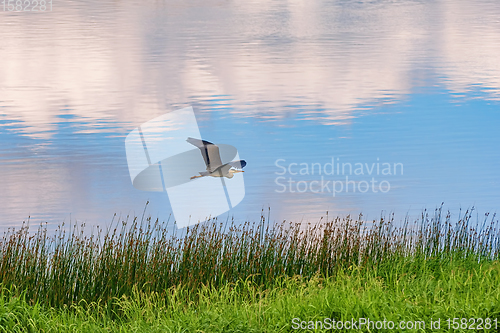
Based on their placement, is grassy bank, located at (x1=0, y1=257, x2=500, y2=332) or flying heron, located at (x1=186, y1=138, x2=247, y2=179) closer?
grassy bank, located at (x1=0, y1=257, x2=500, y2=332)

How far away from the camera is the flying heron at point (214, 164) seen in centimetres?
957

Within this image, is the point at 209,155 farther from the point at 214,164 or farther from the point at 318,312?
the point at 318,312

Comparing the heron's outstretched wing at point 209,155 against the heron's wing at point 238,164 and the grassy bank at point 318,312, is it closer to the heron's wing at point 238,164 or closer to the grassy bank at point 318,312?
the heron's wing at point 238,164

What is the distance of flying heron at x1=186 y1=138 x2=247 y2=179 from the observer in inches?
377

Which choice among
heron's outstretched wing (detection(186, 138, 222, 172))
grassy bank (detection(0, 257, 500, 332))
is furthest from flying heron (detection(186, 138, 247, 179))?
grassy bank (detection(0, 257, 500, 332))

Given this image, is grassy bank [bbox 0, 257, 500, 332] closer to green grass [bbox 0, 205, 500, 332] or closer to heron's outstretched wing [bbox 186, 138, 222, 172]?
green grass [bbox 0, 205, 500, 332]

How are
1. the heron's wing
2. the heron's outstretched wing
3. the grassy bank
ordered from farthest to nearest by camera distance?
the heron's outstretched wing, the heron's wing, the grassy bank

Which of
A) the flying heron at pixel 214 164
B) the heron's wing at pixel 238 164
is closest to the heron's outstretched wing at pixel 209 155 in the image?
the flying heron at pixel 214 164

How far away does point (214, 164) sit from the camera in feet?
31.7

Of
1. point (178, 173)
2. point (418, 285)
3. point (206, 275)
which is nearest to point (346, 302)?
point (418, 285)

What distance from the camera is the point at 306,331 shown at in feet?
16.0

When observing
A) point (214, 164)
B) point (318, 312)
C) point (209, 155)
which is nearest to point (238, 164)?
point (214, 164)

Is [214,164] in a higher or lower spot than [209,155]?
lower

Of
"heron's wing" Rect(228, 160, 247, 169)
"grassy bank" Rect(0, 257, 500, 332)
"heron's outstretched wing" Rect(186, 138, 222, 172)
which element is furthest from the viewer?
"heron's outstretched wing" Rect(186, 138, 222, 172)
